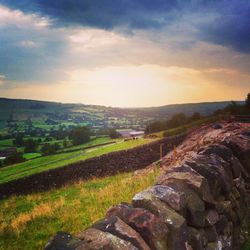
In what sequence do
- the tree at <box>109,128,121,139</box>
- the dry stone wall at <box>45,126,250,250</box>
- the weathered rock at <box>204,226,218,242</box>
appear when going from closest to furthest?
1. the dry stone wall at <box>45,126,250,250</box>
2. the weathered rock at <box>204,226,218,242</box>
3. the tree at <box>109,128,121,139</box>

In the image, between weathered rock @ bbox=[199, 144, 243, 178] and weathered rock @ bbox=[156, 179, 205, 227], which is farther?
weathered rock @ bbox=[199, 144, 243, 178]

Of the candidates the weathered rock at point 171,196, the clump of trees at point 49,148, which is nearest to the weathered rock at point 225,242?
the weathered rock at point 171,196

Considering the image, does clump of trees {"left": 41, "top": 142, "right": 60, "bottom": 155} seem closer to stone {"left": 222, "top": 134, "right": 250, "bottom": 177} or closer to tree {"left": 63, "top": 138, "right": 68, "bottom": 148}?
tree {"left": 63, "top": 138, "right": 68, "bottom": 148}

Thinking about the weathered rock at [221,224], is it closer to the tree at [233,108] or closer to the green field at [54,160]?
the green field at [54,160]

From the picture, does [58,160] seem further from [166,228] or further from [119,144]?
[166,228]

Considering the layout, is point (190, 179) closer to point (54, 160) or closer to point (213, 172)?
point (213, 172)

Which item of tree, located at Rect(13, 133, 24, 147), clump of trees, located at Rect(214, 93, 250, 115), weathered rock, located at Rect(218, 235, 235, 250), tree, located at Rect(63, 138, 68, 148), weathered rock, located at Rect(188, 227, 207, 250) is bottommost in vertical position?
tree, located at Rect(63, 138, 68, 148)

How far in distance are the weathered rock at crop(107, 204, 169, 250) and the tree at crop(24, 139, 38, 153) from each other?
1898 centimetres

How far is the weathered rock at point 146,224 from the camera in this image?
10.9 ft

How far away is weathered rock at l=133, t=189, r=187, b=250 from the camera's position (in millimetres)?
3574

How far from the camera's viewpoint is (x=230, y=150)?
22.0 feet

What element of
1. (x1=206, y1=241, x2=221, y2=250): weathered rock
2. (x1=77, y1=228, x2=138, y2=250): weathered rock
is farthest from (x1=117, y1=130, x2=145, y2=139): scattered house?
(x1=77, y1=228, x2=138, y2=250): weathered rock

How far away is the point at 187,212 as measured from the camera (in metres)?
4.30

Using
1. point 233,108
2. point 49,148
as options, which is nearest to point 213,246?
point 49,148
